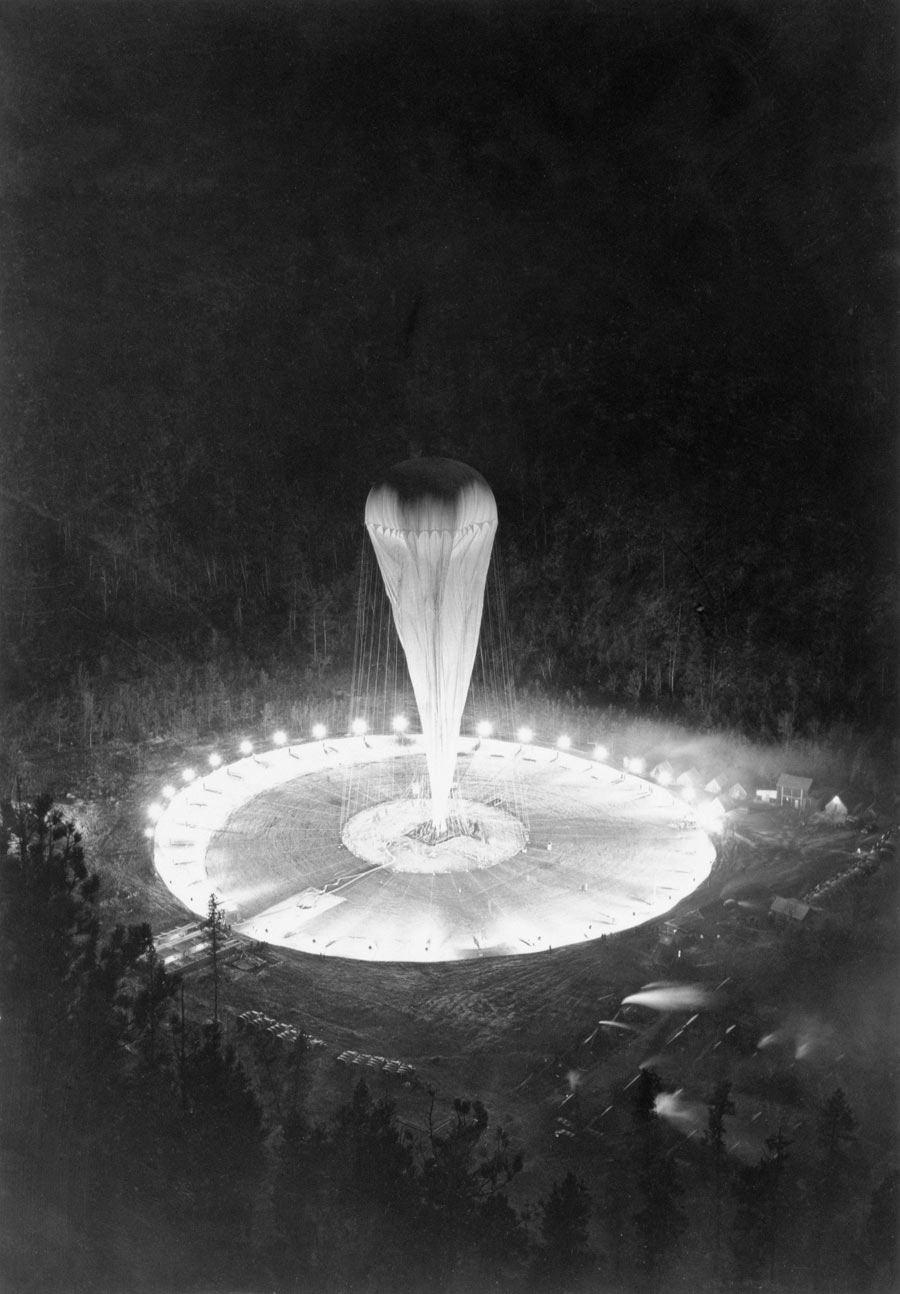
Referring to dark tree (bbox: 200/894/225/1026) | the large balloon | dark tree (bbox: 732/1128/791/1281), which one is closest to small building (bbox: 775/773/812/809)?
the large balloon

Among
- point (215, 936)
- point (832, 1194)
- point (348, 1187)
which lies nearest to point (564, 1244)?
point (348, 1187)

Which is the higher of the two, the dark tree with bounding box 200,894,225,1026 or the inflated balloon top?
the inflated balloon top

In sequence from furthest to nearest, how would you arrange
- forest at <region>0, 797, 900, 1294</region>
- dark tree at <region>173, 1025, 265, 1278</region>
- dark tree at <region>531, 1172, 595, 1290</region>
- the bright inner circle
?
the bright inner circle, dark tree at <region>173, 1025, 265, 1278</region>, forest at <region>0, 797, 900, 1294</region>, dark tree at <region>531, 1172, 595, 1290</region>

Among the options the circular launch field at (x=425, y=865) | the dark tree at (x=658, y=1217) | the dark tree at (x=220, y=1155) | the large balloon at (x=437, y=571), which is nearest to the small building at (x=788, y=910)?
the circular launch field at (x=425, y=865)

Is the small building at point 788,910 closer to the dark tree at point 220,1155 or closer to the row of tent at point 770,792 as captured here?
the row of tent at point 770,792

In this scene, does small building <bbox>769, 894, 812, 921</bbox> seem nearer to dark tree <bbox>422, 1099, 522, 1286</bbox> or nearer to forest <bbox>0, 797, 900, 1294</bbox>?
forest <bbox>0, 797, 900, 1294</bbox>

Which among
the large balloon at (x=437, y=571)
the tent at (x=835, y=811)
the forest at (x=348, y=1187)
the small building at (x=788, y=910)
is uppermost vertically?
the large balloon at (x=437, y=571)

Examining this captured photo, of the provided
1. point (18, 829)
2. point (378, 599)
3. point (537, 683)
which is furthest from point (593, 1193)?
point (378, 599)
